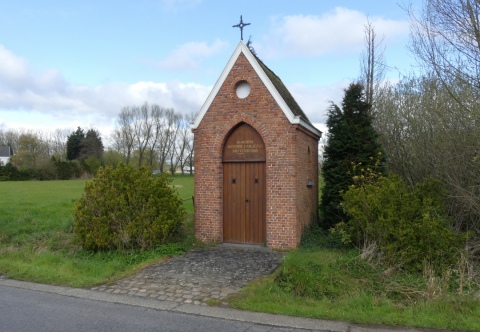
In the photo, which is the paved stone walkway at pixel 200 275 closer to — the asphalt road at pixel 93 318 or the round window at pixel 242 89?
the asphalt road at pixel 93 318

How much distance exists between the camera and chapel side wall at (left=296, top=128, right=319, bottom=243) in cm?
1060

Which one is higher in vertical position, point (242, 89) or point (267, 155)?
point (242, 89)

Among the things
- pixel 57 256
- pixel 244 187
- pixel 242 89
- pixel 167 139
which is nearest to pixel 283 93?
pixel 242 89

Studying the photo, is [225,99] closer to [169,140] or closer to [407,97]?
[407,97]

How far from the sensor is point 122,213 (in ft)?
32.0

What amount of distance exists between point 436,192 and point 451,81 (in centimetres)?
265

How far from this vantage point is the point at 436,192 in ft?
30.8

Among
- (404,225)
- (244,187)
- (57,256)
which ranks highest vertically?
(244,187)

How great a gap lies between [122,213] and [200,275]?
2993mm

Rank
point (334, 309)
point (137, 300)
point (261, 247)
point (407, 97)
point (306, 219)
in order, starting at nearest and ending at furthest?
point (334, 309) → point (137, 300) → point (261, 247) → point (306, 219) → point (407, 97)

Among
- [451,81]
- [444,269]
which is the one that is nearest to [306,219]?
[444,269]

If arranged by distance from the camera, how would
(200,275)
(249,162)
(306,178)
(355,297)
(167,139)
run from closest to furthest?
1. (355,297)
2. (200,275)
3. (249,162)
4. (306,178)
5. (167,139)

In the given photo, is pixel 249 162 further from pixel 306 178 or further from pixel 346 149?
pixel 346 149

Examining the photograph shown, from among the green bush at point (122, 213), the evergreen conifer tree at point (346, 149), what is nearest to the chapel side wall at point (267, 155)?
the green bush at point (122, 213)
